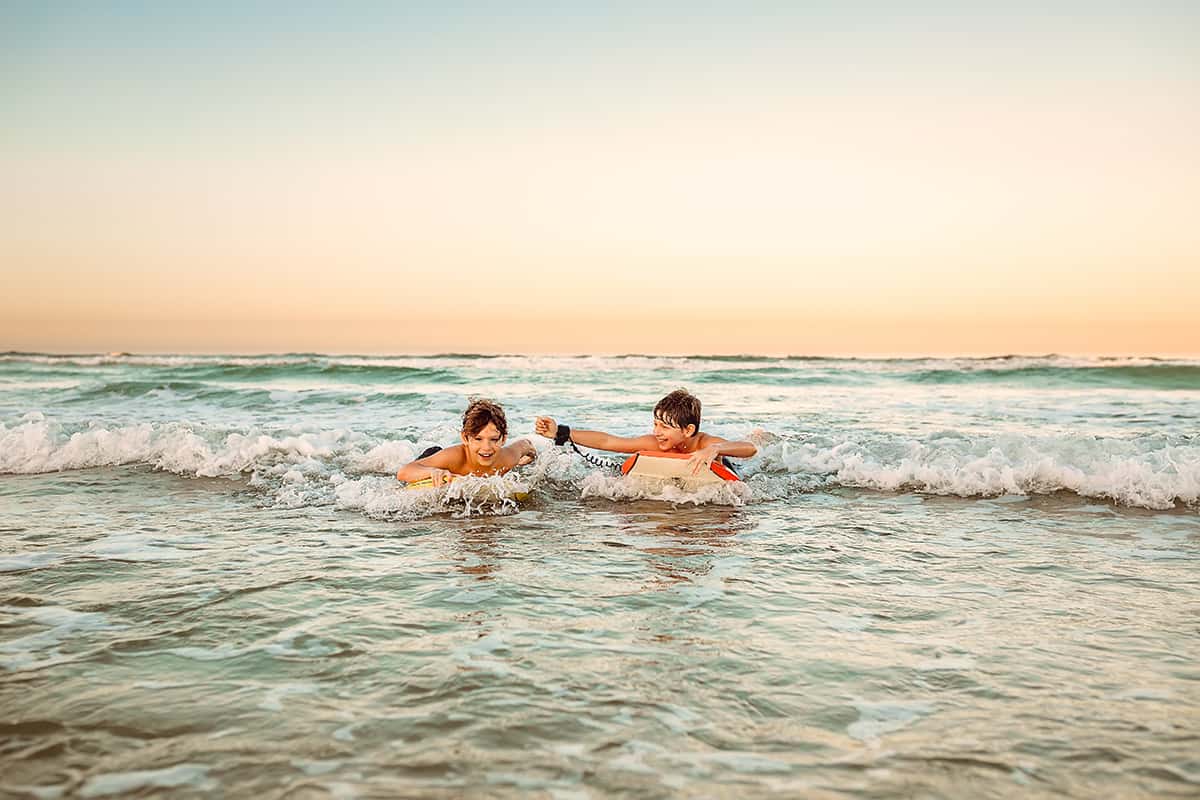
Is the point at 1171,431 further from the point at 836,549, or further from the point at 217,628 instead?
the point at 217,628

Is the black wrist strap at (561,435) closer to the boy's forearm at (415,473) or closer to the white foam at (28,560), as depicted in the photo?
the boy's forearm at (415,473)

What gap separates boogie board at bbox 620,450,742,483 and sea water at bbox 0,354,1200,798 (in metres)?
0.15

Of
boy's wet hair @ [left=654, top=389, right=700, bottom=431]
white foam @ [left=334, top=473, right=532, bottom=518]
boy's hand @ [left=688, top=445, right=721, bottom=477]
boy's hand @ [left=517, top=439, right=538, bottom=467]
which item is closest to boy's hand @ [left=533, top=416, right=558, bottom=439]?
white foam @ [left=334, top=473, right=532, bottom=518]

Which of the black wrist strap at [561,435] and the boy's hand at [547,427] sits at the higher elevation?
the boy's hand at [547,427]

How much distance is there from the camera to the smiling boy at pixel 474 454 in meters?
7.86

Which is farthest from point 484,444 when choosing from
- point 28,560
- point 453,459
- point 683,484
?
point 28,560

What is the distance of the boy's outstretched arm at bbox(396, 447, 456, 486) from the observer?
7.77 metres

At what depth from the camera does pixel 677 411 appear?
8172mm

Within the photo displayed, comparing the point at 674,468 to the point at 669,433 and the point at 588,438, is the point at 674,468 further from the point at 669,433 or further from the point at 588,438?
the point at 588,438

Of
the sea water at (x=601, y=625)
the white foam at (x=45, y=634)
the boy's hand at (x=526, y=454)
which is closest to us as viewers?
the sea water at (x=601, y=625)

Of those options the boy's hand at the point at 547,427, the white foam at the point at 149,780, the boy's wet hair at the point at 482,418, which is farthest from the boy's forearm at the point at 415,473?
the white foam at the point at 149,780

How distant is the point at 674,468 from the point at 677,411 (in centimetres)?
59

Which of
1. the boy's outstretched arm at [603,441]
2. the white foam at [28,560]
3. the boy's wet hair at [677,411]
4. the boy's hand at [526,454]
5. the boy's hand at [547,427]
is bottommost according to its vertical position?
the white foam at [28,560]

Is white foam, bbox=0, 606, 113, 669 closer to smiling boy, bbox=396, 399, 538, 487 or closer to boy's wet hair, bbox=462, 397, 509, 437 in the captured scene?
smiling boy, bbox=396, 399, 538, 487
